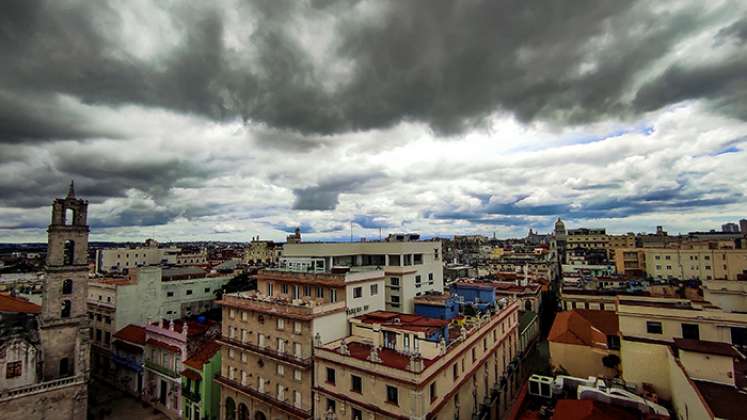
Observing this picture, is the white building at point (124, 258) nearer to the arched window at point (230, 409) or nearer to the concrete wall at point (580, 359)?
the arched window at point (230, 409)

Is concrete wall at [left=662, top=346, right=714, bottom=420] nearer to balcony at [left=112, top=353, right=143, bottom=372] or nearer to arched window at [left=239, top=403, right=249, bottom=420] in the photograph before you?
arched window at [left=239, top=403, right=249, bottom=420]

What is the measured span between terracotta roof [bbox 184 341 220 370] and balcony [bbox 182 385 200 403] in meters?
2.74

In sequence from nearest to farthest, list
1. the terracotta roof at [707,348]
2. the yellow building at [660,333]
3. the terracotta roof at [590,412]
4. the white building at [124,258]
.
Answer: the terracotta roof at [590,412]
the terracotta roof at [707,348]
the yellow building at [660,333]
the white building at [124,258]

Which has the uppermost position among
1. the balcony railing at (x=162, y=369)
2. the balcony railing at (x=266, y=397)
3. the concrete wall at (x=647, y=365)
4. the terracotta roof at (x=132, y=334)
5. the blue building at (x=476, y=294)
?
the blue building at (x=476, y=294)

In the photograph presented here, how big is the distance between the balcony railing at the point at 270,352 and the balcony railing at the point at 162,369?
953 centimetres

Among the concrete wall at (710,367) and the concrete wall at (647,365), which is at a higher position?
the concrete wall at (710,367)

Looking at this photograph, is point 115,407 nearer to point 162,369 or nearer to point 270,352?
point 162,369

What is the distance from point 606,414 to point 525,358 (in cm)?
3635

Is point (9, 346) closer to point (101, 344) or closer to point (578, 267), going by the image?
point (101, 344)

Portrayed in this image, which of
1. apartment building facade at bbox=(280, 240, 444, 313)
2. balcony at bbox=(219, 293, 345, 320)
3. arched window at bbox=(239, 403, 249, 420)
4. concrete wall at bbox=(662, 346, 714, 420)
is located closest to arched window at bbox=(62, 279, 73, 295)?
balcony at bbox=(219, 293, 345, 320)

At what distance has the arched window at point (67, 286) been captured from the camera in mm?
42438

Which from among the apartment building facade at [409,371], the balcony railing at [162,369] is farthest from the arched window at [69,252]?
the apartment building facade at [409,371]

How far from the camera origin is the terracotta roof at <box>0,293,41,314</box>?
170 feet

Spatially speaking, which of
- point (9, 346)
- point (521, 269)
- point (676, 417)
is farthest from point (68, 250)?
point (521, 269)
